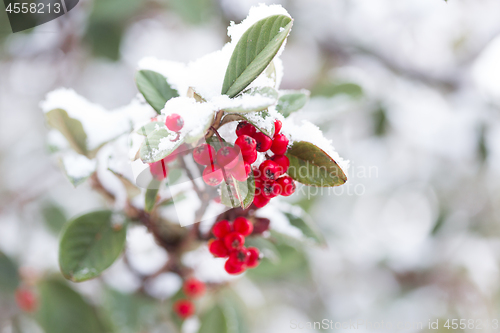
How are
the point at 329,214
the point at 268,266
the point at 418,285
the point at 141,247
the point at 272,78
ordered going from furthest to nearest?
the point at 329,214
the point at 418,285
the point at 268,266
the point at 141,247
the point at 272,78

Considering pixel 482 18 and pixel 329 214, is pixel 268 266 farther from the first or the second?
pixel 482 18

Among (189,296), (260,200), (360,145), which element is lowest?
(360,145)

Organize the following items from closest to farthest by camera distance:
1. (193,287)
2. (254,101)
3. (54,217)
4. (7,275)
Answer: (254,101) → (193,287) → (7,275) → (54,217)

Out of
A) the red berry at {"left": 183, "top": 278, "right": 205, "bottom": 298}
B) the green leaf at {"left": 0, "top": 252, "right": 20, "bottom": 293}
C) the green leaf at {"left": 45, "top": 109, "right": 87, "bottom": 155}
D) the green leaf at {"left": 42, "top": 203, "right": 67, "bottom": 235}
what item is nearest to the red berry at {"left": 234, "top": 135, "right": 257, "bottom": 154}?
the green leaf at {"left": 45, "top": 109, "right": 87, "bottom": 155}

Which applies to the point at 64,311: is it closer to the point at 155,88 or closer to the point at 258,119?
the point at 155,88

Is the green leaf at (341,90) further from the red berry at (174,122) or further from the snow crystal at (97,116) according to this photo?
the red berry at (174,122)

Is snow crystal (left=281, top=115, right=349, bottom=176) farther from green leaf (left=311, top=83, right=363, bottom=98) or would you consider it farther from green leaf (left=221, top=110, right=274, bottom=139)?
green leaf (left=311, top=83, right=363, bottom=98)

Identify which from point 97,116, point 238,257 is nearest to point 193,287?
point 238,257

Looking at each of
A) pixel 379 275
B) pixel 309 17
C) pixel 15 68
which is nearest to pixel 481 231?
pixel 379 275
